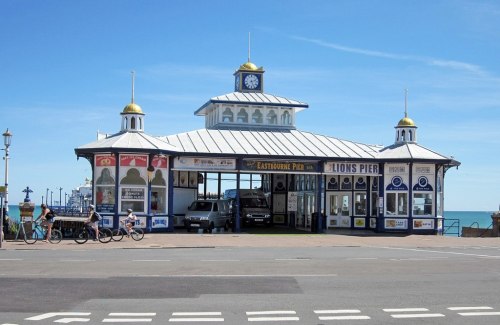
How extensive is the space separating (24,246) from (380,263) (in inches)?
527

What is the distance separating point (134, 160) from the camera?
33375mm

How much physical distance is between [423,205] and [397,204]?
139 centimetres

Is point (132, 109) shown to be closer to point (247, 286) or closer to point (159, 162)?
point (159, 162)

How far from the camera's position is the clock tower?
44.4 m

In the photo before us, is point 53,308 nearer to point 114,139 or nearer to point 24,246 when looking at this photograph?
point 24,246

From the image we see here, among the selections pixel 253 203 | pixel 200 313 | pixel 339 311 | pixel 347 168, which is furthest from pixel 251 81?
pixel 200 313

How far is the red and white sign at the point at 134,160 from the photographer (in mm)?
33188

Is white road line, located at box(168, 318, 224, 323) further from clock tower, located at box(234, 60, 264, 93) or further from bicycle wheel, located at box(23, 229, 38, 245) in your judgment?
clock tower, located at box(234, 60, 264, 93)

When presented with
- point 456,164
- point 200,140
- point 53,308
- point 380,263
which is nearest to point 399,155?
point 456,164

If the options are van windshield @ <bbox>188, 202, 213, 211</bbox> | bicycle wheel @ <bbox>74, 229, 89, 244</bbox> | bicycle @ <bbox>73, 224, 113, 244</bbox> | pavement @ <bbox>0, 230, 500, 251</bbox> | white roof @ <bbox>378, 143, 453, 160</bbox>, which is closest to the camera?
pavement @ <bbox>0, 230, 500, 251</bbox>

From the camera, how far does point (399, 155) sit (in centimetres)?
3728

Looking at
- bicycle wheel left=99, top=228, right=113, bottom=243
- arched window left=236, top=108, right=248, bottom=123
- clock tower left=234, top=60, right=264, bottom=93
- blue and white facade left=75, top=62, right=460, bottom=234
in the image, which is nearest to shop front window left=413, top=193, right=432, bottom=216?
blue and white facade left=75, top=62, right=460, bottom=234

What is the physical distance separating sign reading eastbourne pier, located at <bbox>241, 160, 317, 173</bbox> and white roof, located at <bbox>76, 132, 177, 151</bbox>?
398 centimetres

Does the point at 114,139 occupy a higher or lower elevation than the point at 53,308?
higher
